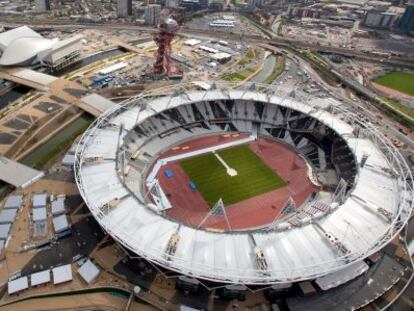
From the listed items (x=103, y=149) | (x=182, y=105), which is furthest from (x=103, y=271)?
(x=182, y=105)

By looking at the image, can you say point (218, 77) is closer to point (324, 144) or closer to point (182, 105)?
point (182, 105)

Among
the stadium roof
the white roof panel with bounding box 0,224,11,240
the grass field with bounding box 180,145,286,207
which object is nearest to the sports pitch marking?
the grass field with bounding box 180,145,286,207

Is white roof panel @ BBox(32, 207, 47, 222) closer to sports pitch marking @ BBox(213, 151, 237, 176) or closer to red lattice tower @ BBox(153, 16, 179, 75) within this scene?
sports pitch marking @ BBox(213, 151, 237, 176)

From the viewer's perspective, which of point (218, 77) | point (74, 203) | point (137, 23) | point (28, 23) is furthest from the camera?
point (137, 23)

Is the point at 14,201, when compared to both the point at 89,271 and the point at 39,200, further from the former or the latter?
the point at 89,271

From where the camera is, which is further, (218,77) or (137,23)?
(137,23)

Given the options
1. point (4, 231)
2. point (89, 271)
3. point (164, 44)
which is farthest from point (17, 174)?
point (164, 44)

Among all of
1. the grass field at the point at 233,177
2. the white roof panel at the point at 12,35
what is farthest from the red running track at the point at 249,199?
the white roof panel at the point at 12,35

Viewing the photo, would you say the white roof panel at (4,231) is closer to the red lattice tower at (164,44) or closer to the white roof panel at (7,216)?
the white roof panel at (7,216)
